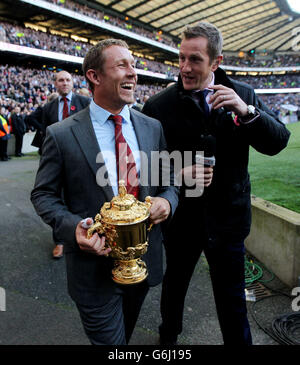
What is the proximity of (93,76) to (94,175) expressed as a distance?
552 millimetres

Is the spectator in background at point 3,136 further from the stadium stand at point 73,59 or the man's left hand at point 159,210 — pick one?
the man's left hand at point 159,210

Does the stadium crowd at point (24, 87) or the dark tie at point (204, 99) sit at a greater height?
the stadium crowd at point (24, 87)

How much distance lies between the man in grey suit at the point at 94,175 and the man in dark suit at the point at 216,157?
0.37 meters

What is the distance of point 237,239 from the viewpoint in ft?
6.73

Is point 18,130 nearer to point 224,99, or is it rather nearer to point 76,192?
point 76,192

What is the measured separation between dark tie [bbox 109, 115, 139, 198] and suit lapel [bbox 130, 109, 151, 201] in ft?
0.13

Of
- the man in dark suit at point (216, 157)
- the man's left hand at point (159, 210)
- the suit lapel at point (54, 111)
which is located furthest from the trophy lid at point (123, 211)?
the suit lapel at point (54, 111)

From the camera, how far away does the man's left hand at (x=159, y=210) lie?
59.2 inches

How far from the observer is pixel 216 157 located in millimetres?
1979

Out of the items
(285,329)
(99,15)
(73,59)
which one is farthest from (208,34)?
(99,15)

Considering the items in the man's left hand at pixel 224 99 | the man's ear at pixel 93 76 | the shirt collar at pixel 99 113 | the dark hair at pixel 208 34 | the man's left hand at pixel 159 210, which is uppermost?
the dark hair at pixel 208 34
